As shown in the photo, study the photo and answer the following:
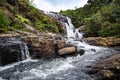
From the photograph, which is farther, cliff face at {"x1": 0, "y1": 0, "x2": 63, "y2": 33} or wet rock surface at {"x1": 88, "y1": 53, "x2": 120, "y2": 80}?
cliff face at {"x1": 0, "y1": 0, "x2": 63, "y2": 33}

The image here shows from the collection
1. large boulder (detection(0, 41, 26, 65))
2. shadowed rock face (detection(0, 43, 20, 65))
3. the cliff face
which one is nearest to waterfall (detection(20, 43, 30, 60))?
large boulder (detection(0, 41, 26, 65))

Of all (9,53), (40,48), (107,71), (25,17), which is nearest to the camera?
(107,71)

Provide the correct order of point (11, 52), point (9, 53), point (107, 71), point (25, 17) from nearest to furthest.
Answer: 1. point (107, 71)
2. point (9, 53)
3. point (11, 52)
4. point (25, 17)

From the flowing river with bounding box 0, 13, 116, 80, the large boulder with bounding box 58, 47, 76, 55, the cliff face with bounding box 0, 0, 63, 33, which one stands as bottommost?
the flowing river with bounding box 0, 13, 116, 80

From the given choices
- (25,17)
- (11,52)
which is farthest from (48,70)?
(25,17)

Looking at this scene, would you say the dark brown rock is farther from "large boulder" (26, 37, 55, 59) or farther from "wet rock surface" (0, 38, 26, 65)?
"wet rock surface" (0, 38, 26, 65)

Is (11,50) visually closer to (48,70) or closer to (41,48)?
(41,48)

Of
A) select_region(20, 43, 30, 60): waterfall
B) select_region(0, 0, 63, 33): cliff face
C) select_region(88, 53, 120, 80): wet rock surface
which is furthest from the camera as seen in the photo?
select_region(0, 0, 63, 33): cliff face

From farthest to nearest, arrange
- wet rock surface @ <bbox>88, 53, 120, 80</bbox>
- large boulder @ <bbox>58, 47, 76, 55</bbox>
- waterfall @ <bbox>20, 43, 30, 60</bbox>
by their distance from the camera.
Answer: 1. large boulder @ <bbox>58, 47, 76, 55</bbox>
2. waterfall @ <bbox>20, 43, 30, 60</bbox>
3. wet rock surface @ <bbox>88, 53, 120, 80</bbox>

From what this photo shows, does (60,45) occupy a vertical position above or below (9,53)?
above

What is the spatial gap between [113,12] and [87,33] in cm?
458

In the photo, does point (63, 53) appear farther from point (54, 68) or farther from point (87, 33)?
point (87, 33)

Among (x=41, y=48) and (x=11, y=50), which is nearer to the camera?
(x=11, y=50)

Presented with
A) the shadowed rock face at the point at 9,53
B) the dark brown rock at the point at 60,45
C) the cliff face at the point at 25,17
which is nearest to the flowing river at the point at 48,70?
the shadowed rock face at the point at 9,53
